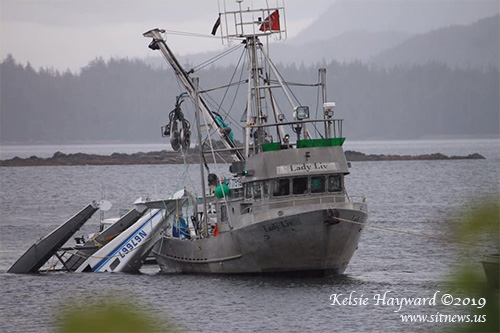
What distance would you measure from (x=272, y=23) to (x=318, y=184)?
8099 millimetres

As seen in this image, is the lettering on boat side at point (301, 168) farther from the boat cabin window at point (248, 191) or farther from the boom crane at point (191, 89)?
the boom crane at point (191, 89)

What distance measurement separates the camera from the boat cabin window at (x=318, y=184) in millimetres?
35656

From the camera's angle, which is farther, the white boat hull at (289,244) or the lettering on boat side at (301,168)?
the lettering on boat side at (301,168)

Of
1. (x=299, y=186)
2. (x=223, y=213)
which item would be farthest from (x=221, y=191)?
(x=299, y=186)

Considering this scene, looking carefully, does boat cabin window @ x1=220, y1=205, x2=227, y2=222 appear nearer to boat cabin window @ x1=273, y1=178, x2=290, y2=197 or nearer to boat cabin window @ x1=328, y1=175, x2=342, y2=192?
boat cabin window @ x1=273, y1=178, x2=290, y2=197

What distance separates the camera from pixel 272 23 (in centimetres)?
3972

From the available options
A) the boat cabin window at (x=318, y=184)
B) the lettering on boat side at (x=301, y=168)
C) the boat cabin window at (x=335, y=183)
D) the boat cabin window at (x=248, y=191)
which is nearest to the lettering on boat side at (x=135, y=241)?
the boat cabin window at (x=248, y=191)

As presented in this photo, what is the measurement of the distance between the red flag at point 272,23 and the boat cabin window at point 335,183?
7.53 meters

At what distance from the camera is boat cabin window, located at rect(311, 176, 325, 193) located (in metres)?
35.7

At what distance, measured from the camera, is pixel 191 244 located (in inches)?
1543

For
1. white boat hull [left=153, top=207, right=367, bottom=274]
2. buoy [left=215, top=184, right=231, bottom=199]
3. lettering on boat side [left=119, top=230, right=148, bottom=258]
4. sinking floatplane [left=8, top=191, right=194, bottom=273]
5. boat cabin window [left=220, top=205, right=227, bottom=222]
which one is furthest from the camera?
lettering on boat side [left=119, top=230, right=148, bottom=258]

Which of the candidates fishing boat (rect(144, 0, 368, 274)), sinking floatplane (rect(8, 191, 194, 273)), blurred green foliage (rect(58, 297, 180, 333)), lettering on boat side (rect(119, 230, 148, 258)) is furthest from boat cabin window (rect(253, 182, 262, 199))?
blurred green foliage (rect(58, 297, 180, 333))

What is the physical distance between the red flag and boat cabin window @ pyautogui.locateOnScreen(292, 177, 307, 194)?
759cm

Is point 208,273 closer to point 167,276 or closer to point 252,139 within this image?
point 167,276
